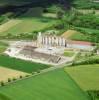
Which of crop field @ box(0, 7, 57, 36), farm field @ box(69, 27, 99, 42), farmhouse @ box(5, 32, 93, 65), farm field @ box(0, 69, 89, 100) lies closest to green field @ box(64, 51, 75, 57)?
farmhouse @ box(5, 32, 93, 65)

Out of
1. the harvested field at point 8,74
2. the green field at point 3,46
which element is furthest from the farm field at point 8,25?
the harvested field at point 8,74

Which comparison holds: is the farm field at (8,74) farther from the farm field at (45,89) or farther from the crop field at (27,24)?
the crop field at (27,24)

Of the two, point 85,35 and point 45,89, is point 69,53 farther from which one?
point 45,89

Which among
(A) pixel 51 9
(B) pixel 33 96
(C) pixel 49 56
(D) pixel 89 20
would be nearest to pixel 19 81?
(B) pixel 33 96

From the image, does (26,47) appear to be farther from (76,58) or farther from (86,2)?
(86,2)

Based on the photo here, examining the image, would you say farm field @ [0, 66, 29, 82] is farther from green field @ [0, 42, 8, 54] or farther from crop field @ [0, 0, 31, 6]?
crop field @ [0, 0, 31, 6]
